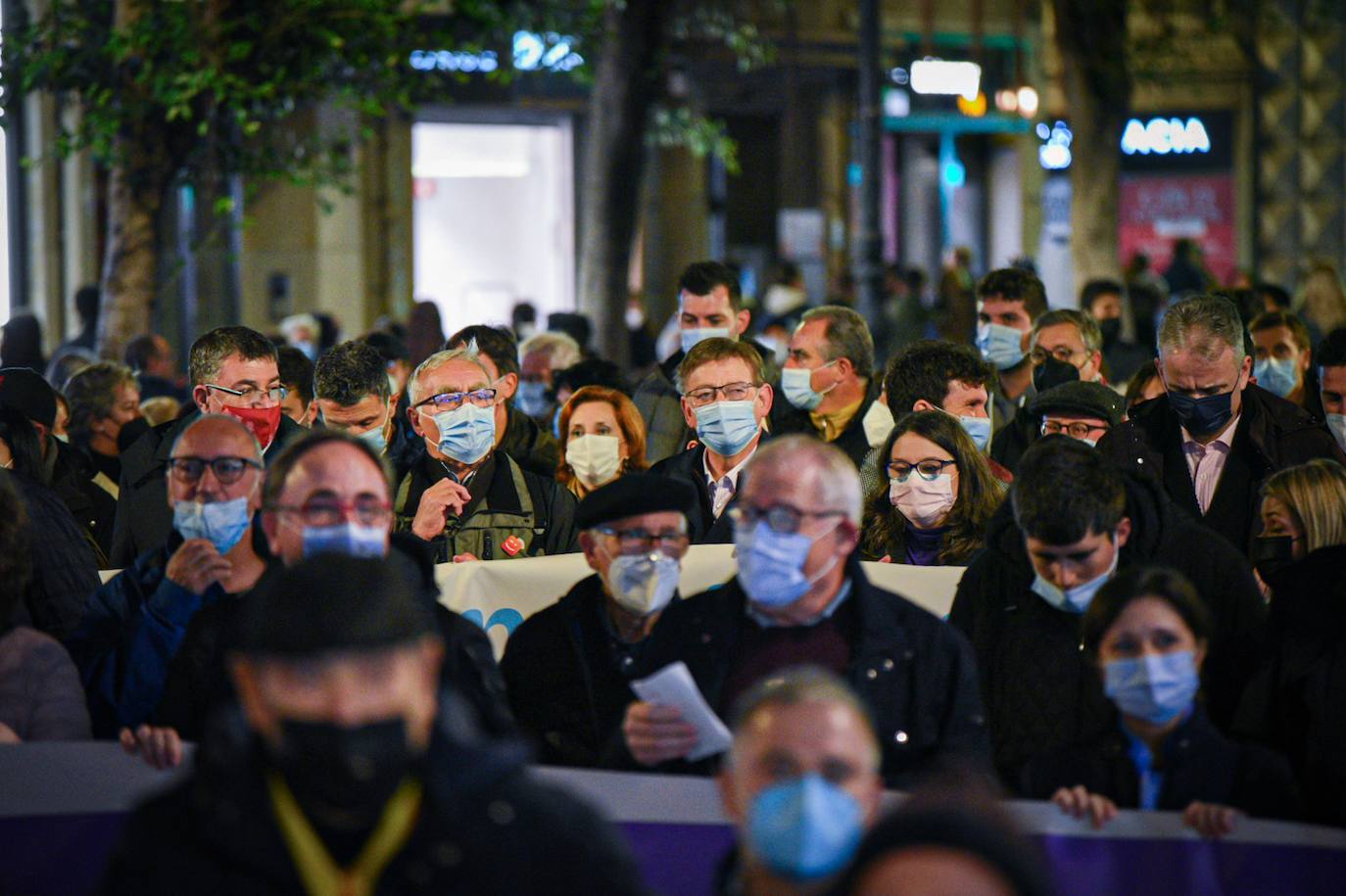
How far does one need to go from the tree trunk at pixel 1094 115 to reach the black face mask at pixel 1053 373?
12.3 m

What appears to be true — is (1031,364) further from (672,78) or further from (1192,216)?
(1192,216)

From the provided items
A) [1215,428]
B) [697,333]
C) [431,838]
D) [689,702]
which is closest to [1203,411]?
[1215,428]

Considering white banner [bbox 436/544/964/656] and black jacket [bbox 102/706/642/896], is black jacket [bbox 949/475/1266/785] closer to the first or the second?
white banner [bbox 436/544/964/656]

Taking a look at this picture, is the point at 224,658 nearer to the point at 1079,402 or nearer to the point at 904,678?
the point at 904,678

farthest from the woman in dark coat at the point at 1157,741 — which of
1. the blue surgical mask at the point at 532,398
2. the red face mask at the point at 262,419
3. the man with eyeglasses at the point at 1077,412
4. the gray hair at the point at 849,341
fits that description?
the blue surgical mask at the point at 532,398

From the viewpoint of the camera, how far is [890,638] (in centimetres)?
485

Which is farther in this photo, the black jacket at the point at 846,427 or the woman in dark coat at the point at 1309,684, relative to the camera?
the black jacket at the point at 846,427

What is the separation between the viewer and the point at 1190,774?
466 cm

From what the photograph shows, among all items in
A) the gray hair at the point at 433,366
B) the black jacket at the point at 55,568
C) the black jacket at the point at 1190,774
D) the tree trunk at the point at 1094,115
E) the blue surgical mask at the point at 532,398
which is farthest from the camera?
the tree trunk at the point at 1094,115

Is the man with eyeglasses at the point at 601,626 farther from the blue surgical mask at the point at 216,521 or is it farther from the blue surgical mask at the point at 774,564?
the blue surgical mask at the point at 216,521

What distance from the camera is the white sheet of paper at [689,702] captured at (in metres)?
4.75

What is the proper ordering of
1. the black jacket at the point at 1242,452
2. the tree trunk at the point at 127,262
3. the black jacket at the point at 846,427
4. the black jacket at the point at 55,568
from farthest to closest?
the tree trunk at the point at 127,262 < the black jacket at the point at 846,427 < the black jacket at the point at 1242,452 < the black jacket at the point at 55,568

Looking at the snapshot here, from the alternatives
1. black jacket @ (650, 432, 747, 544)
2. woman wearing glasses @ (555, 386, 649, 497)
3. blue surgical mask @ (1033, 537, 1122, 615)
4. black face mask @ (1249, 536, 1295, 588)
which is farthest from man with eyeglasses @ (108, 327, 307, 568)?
black face mask @ (1249, 536, 1295, 588)

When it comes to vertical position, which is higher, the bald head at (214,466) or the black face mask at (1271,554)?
the bald head at (214,466)
